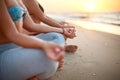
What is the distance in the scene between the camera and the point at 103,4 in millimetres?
15648

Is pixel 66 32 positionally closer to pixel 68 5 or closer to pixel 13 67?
pixel 13 67

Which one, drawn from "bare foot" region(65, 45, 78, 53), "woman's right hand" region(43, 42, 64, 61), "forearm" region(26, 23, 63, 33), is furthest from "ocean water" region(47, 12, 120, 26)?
"woman's right hand" region(43, 42, 64, 61)

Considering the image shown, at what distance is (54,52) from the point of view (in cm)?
194

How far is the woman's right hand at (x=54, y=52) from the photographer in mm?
1921

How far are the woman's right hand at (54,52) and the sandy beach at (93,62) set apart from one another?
4.40ft

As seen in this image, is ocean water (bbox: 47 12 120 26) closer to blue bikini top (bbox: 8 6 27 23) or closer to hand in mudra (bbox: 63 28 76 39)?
hand in mudra (bbox: 63 28 76 39)

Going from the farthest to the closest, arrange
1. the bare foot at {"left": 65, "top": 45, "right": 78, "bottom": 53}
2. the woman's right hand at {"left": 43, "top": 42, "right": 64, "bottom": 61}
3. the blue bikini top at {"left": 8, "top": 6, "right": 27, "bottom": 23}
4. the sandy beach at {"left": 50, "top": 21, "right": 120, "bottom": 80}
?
the bare foot at {"left": 65, "top": 45, "right": 78, "bottom": 53} → the sandy beach at {"left": 50, "top": 21, "right": 120, "bottom": 80} → the blue bikini top at {"left": 8, "top": 6, "right": 27, "bottom": 23} → the woman's right hand at {"left": 43, "top": 42, "right": 64, "bottom": 61}

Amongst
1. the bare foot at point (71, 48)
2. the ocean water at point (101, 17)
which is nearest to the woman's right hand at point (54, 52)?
the bare foot at point (71, 48)

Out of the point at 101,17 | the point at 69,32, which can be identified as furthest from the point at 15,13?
the point at 101,17

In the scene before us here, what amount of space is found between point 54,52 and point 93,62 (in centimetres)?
209

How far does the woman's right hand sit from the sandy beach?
4.40ft

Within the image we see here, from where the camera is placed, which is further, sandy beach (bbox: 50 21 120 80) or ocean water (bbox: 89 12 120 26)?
ocean water (bbox: 89 12 120 26)

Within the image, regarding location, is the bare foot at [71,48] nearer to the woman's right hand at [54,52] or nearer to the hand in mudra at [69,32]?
the hand in mudra at [69,32]

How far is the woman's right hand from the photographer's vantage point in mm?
1921
